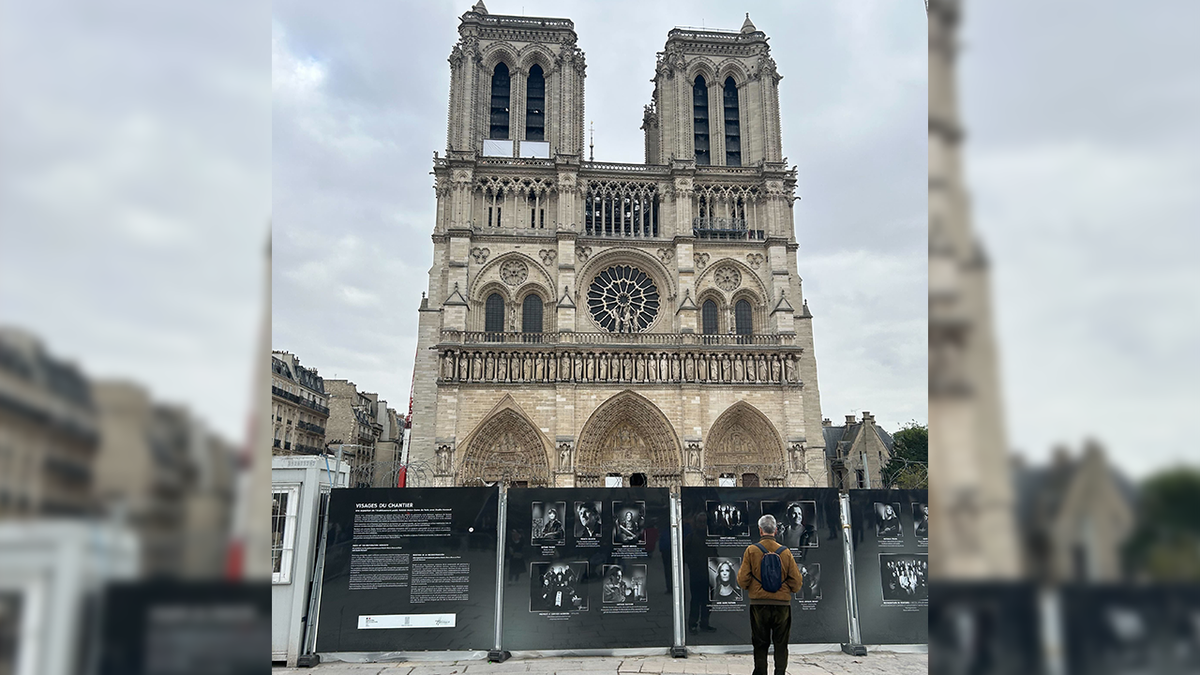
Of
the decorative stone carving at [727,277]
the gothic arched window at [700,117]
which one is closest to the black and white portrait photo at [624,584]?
the decorative stone carving at [727,277]

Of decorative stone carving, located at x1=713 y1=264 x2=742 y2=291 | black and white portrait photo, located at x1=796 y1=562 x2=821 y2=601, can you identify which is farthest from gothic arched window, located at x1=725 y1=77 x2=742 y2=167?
black and white portrait photo, located at x1=796 y1=562 x2=821 y2=601

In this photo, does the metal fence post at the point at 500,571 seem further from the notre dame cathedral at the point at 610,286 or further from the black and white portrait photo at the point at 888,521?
the notre dame cathedral at the point at 610,286

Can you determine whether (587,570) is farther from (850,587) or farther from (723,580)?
(850,587)

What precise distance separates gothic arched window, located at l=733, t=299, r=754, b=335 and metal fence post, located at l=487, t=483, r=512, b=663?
20.1m

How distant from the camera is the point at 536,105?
93.5ft

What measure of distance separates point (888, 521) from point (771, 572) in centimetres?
305

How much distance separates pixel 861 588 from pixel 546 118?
80.9 feet

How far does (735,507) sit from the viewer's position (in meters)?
6.67

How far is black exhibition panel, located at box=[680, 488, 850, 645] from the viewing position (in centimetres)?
638
